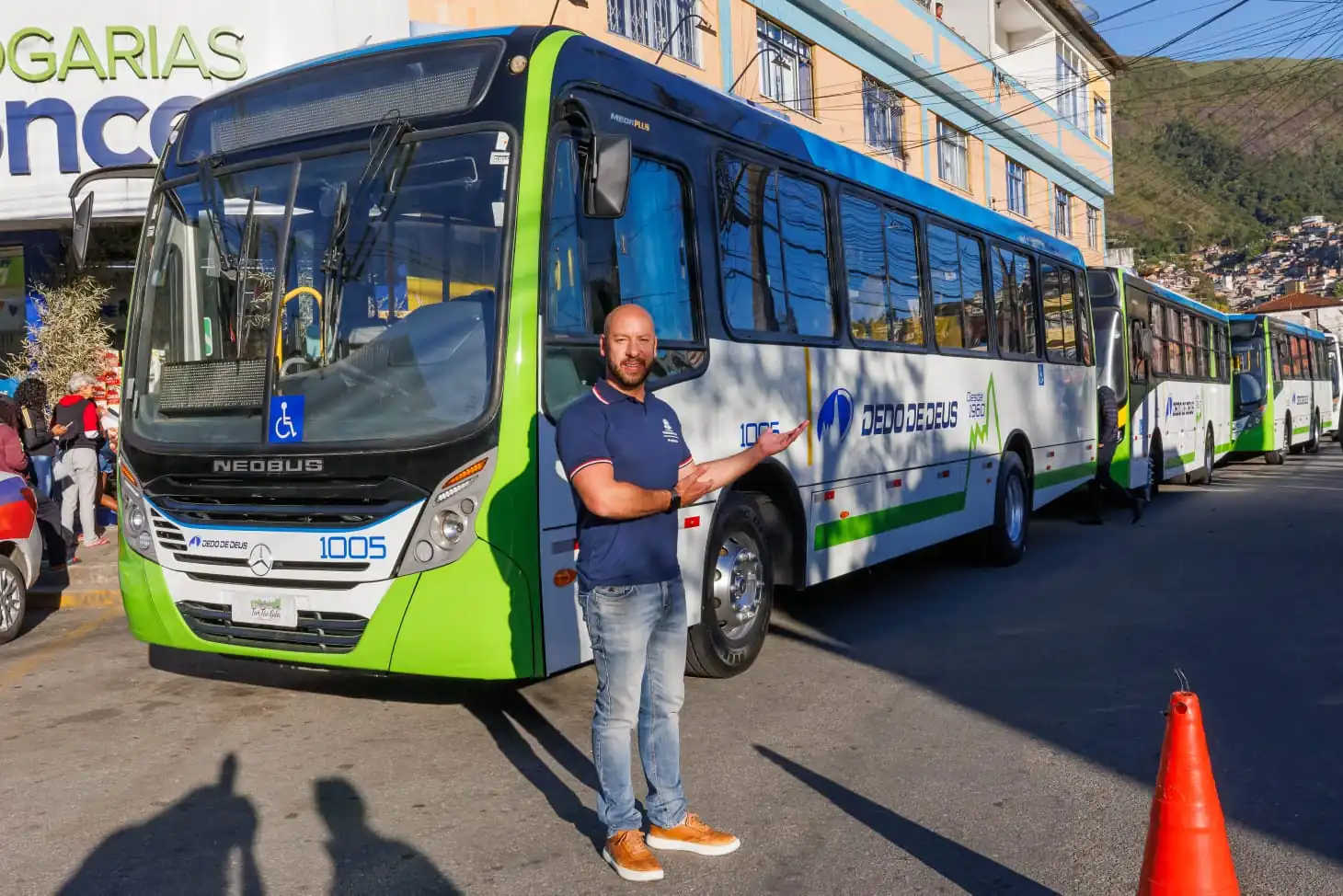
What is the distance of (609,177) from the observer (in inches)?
217

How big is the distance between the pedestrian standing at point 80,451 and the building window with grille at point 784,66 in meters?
13.1

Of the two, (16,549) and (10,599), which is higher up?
(16,549)

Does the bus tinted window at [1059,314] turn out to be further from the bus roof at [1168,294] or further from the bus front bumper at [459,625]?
the bus front bumper at [459,625]

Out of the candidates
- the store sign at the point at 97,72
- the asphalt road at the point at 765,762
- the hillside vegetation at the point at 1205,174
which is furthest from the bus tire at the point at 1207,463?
the hillside vegetation at the point at 1205,174

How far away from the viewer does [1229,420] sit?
23.8 m

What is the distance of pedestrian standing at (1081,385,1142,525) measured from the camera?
14.8 m

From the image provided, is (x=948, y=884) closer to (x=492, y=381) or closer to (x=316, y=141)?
(x=492, y=381)

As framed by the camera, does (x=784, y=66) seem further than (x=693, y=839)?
Yes

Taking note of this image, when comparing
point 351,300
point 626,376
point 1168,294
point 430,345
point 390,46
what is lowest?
point 626,376

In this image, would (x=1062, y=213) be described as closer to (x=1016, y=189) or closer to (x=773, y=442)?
(x=1016, y=189)

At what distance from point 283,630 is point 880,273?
501 cm

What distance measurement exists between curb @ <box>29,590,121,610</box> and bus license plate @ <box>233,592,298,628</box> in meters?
5.46

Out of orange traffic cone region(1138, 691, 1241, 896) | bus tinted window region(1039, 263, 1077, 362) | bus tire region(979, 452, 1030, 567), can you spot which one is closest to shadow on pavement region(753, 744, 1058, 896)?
orange traffic cone region(1138, 691, 1241, 896)

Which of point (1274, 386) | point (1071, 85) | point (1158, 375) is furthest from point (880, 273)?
point (1071, 85)
